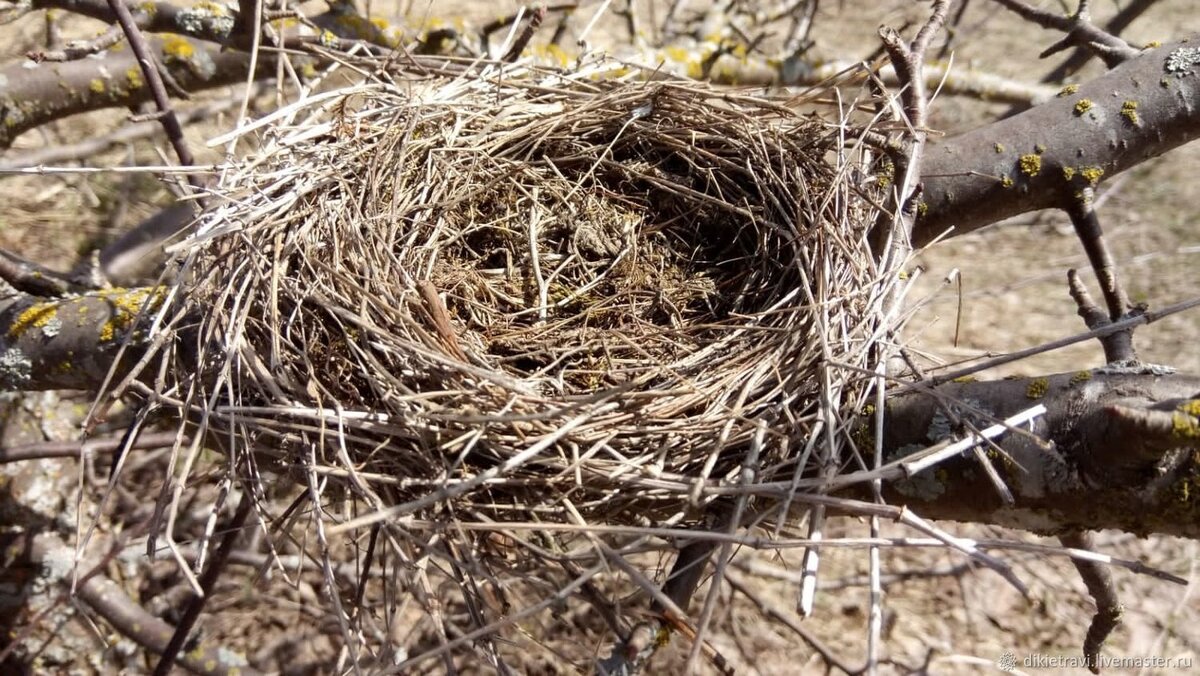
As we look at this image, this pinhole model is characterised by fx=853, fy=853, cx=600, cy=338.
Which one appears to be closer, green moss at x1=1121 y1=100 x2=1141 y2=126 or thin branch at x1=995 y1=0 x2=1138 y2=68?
green moss at x1=1121 y1=100 x2=1141 y2=126

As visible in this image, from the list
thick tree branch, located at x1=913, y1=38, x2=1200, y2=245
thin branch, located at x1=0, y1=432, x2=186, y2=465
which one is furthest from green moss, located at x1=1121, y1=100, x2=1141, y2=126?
thin branch, located at x1=0, y1=432, x2=186, y2=465

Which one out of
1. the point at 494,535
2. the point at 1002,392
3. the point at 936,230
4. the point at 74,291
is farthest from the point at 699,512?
the point at 74,291

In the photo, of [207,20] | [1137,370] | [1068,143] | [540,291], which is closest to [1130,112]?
[1068,143]

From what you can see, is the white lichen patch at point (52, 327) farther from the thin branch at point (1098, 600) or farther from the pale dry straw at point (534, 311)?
the thin branch at point (1098, 600)

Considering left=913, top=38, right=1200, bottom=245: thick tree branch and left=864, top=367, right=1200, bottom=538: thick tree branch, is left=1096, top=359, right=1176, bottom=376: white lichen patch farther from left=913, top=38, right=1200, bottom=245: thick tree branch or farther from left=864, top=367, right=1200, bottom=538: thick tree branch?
left=913, top=38, right=1200, bottom=245: thick tree branch

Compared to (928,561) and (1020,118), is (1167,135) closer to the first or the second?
(1020,118)

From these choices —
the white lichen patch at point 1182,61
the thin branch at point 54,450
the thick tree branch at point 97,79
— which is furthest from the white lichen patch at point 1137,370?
the thick tree branch at point 97,79

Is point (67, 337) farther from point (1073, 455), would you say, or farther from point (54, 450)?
point (1073, 455)
